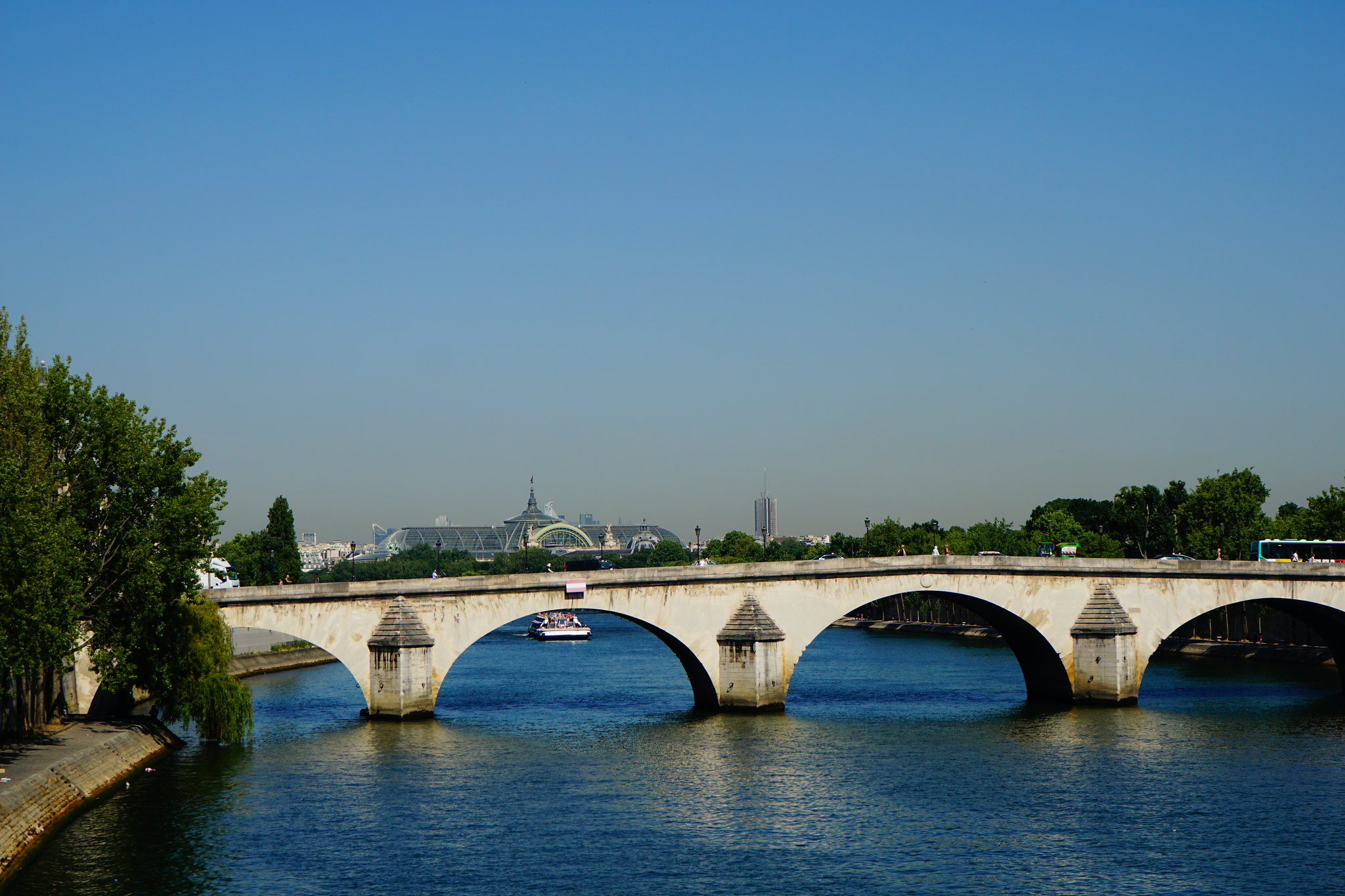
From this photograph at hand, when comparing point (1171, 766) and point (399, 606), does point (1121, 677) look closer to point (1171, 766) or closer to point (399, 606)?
point (1171, 766)

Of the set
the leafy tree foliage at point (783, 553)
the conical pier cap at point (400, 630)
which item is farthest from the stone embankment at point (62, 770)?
the leafy tree foliage at point (783, 553)

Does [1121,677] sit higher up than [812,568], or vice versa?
[812,568]

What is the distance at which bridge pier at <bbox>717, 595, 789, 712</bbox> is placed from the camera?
2188 inches

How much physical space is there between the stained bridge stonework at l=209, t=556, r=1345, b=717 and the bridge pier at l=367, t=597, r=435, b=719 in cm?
6

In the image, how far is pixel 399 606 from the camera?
169ft

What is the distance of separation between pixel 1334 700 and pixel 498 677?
4376 centimetres

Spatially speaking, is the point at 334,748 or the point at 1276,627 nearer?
the point at 334,748

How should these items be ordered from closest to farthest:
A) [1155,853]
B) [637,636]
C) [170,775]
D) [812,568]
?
1. [1155,853]
2. [170,775]
3. [812,568]
4. [637,636]

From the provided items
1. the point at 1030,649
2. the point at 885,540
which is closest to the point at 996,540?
the point at 885,540

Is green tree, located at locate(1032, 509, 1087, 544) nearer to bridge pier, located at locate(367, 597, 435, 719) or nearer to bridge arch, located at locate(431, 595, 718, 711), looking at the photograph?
bridge arch, located at locate(431, 595, 718, 711)

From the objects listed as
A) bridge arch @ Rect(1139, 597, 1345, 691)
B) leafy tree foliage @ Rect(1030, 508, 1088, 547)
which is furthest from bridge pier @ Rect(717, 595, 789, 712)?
leafy tree foliage @ Rect(1030, 508, 1088, 547)

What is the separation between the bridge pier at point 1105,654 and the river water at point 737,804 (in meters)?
1.64

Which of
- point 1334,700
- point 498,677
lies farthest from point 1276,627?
point 498,677

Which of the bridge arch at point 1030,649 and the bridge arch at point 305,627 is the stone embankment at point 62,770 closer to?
the bridge arch at point 305,627
